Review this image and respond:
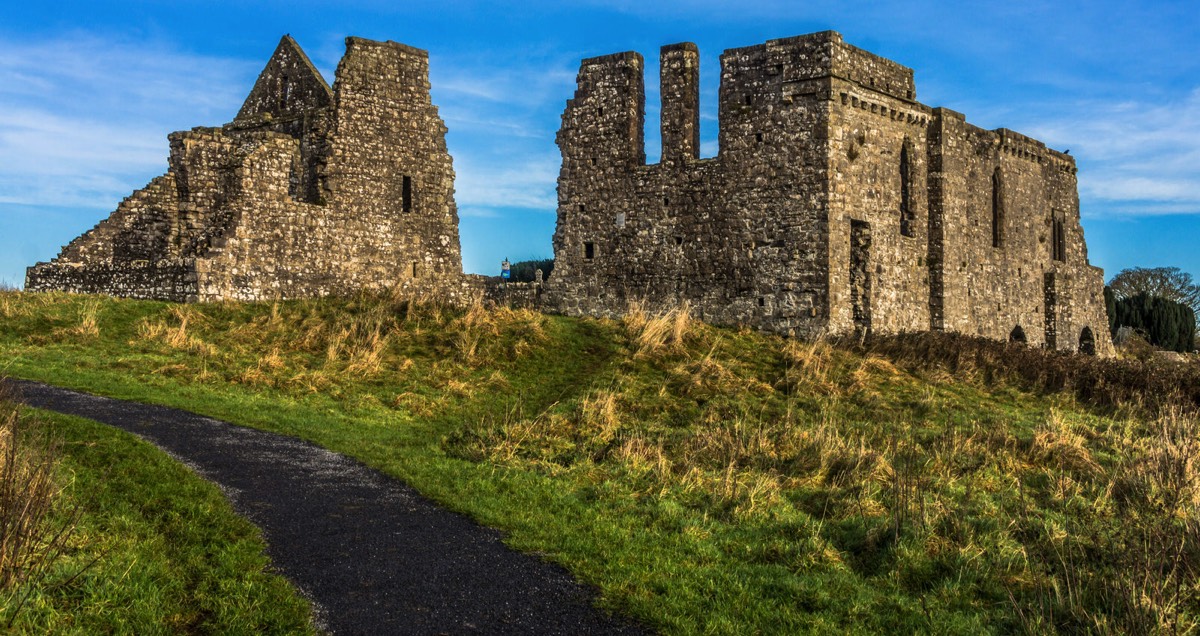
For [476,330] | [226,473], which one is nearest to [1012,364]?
[476,330]

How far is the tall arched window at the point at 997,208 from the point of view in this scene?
1227 inches

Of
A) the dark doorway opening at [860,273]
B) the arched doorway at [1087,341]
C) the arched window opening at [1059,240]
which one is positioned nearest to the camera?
the dark doorway opening at [860,273]

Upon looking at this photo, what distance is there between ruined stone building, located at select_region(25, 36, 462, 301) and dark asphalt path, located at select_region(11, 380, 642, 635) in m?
11.1

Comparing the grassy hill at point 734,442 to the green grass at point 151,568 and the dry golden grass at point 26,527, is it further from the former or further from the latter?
the dry golden grass at point 26,527

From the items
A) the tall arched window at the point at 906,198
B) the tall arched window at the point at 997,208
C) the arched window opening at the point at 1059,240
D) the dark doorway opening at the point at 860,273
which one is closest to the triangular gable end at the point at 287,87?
the dark doorway opening at the point at 860,273

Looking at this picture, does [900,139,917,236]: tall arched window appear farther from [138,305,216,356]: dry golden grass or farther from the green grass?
the green grass

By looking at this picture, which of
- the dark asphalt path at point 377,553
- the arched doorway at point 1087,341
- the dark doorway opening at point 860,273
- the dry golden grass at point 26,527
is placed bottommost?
the dark asphalt path at point 377,553

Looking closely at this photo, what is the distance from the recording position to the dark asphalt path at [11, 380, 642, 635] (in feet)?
24.2

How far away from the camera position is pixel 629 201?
86.1ft

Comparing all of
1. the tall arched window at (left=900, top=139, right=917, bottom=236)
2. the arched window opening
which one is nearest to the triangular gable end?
the tall arched window at (left=900, top=139, right=917, bottom=236)

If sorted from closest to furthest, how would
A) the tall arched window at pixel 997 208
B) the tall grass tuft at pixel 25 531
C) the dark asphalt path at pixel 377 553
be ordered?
A: the tall grass tuft at pixel 25 531 < the dark asphalt path at pixel 377 553 < the tall arched window at pixel 997 208

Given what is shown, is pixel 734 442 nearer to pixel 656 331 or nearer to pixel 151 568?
pixel 656 331

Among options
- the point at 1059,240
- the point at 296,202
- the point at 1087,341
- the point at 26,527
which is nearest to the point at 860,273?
the point at 296,202

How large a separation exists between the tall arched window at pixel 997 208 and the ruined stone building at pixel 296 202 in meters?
17.4
